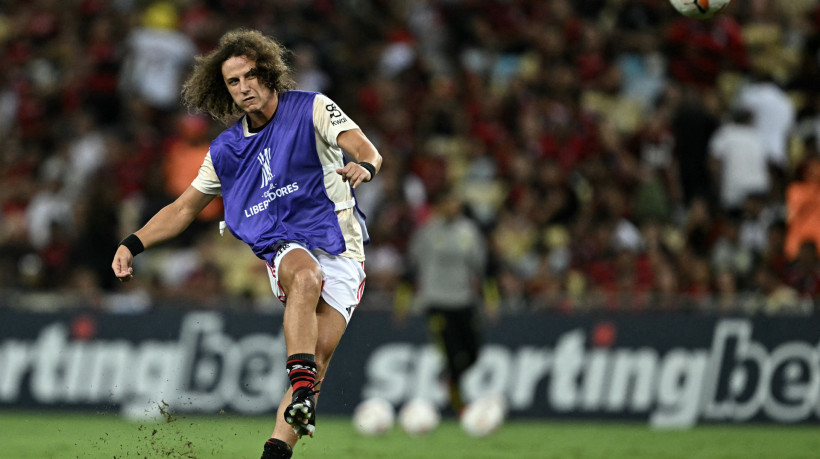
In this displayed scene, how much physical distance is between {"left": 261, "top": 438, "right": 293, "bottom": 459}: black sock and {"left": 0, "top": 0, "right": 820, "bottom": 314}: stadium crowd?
798 centimetres

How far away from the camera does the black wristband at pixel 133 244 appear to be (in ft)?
25.8

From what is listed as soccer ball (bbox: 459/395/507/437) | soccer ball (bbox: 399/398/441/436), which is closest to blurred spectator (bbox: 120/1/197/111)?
soccer ball (bbox: 399/398/441/436)

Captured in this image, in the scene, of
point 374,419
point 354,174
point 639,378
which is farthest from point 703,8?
point 639,378

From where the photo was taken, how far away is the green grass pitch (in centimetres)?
1142

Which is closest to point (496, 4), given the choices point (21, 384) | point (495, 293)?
point (495, 293)

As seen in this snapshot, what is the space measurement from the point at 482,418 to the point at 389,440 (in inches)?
41.5

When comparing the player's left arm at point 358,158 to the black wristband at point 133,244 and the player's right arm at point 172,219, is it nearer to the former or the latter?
the player's right arm at point 172,219

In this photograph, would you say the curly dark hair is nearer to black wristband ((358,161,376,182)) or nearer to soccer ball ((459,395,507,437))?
black wristband ((358,161,376,182))

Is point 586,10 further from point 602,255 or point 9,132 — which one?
point 9,132

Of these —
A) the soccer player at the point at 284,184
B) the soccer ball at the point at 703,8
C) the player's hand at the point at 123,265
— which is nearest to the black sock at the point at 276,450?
the soccer player at the point at 284,184

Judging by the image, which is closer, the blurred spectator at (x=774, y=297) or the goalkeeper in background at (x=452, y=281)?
the blurred spectator at (x=774, y=297)

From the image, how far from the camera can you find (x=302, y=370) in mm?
7121

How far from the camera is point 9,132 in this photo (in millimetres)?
19031

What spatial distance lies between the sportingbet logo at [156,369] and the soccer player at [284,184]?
24.5 ft
